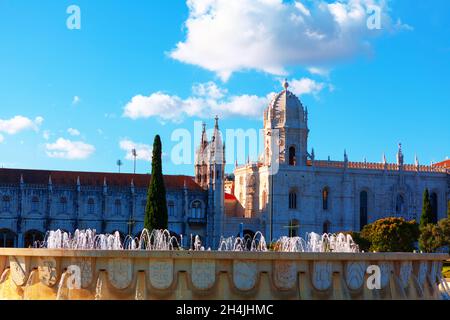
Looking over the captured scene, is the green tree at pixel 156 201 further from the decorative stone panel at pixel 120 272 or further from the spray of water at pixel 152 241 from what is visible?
→ the decorative stone panel at pixel 120 272

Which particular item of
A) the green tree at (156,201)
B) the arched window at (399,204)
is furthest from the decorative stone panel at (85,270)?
the arched window at (399,204)

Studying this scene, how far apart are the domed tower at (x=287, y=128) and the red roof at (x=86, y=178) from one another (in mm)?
8630

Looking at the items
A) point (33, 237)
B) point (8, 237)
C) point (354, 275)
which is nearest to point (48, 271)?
point (354, 275)

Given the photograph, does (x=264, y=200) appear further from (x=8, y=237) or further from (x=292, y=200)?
(x=8, y=237)

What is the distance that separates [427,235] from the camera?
197 ft

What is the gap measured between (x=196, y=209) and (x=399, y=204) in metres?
20.9

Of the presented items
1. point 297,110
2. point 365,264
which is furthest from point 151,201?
point 365,264

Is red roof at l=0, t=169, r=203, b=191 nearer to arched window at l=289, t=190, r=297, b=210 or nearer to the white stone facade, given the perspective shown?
the white stone facade

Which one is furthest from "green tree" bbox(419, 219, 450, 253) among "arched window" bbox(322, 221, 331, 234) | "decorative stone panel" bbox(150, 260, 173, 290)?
"decorative stone panel" bbox(150, 260, 173, 290)

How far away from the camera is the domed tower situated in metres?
72.2

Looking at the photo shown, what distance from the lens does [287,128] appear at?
72.2 meters

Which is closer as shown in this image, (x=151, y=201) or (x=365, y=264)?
(x=365, y=264)

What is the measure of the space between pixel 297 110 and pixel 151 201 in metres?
23.6
